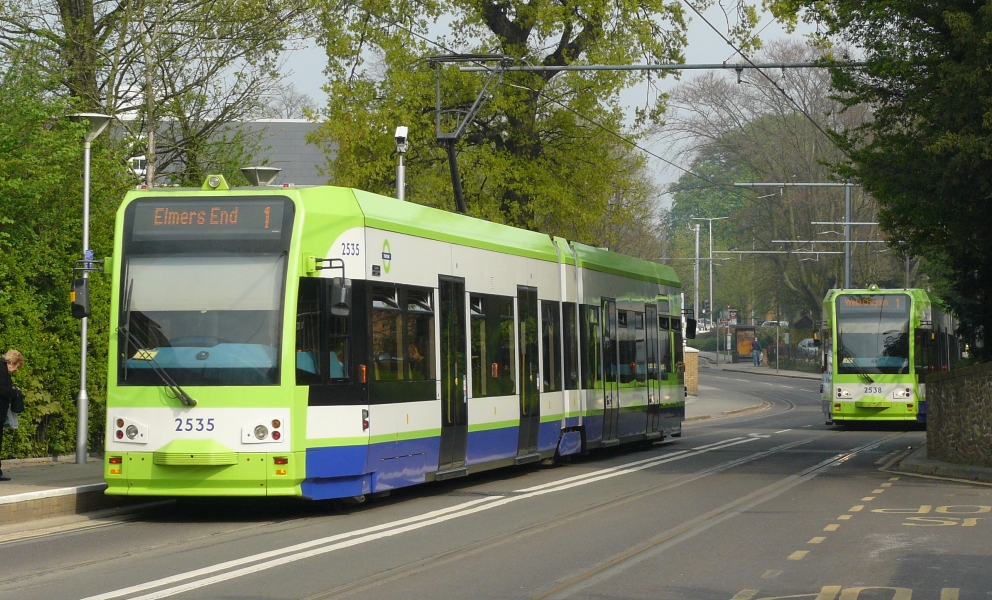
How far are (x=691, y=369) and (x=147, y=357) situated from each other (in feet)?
131

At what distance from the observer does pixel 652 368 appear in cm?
2466

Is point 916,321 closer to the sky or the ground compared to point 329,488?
closer to the sky

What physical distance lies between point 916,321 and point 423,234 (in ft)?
70.2

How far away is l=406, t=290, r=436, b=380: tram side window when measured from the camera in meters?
15.0

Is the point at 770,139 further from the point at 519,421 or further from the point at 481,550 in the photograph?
the point at 481,550

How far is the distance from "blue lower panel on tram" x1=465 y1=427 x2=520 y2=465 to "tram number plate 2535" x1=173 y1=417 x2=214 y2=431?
13.4 ft

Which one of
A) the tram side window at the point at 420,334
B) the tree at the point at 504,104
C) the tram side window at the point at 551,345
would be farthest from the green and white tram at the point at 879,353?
the tram side window at the point at 420,334

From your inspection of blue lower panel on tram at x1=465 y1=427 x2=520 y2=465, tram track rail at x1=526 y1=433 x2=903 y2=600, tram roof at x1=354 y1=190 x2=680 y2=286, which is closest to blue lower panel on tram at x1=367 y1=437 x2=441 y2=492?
blue lower panel on tram at x1=465 y1=427 x2=520 y2=465

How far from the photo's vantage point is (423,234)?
1542cm

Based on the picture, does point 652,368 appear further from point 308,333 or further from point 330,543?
point 330,543

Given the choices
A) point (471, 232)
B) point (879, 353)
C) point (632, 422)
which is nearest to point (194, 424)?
point (471, 232)

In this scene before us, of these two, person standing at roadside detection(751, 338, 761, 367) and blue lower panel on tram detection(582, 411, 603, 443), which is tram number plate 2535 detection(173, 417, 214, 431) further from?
person standing at roadside detection(751, 338, 761, 367)

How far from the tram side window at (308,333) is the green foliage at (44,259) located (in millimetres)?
5770

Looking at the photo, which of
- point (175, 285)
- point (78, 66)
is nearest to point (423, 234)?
point (175, 285)
